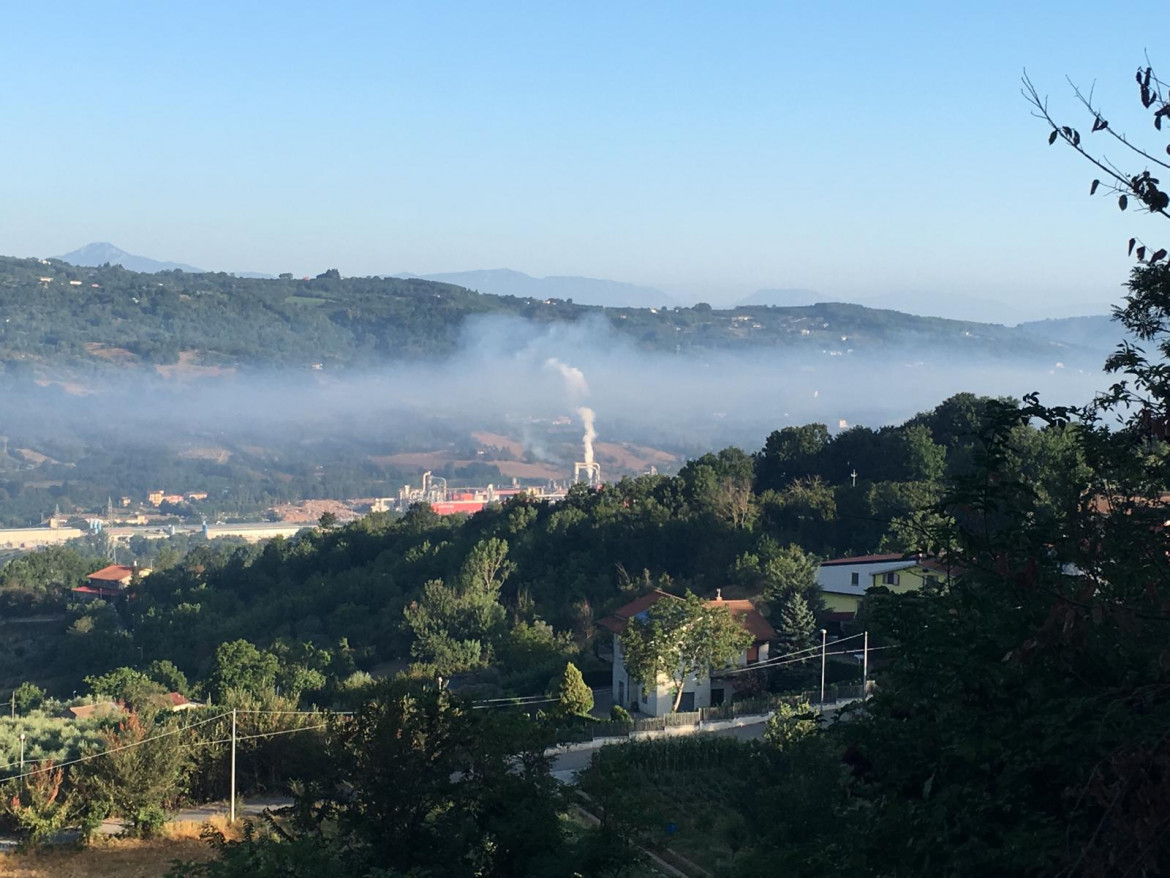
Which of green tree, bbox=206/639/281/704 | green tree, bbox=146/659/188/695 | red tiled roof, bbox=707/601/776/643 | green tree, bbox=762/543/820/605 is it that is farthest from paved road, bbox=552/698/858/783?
green tree, bbox=146/659/188/695

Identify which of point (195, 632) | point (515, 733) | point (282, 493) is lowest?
point (282, 493)

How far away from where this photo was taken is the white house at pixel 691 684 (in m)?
29.6

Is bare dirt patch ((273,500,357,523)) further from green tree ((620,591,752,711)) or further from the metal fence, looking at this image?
the metal fence

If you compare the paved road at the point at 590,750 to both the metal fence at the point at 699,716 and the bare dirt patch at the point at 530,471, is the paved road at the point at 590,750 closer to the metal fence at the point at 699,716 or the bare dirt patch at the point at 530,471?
the metal fence at the point at 699,716

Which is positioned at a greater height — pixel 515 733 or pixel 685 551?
pixel 515 733

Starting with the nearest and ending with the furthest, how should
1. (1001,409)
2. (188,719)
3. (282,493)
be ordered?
(1001,409)
(188,719)
(282,493)

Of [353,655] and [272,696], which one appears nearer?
[272,696]

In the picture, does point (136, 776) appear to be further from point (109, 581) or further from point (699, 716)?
point (109, 581)

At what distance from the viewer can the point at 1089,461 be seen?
7645 mm

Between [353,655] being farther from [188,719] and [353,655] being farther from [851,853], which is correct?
[851,853]

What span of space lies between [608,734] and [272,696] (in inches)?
238

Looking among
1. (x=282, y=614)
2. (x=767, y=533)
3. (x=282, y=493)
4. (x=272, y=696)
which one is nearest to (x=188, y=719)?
(x=272, y=696)

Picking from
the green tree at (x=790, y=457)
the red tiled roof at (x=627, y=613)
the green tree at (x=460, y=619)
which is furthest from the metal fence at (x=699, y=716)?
the green tree at (x=790, y=457)

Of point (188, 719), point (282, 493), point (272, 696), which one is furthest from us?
point (282, 493)
